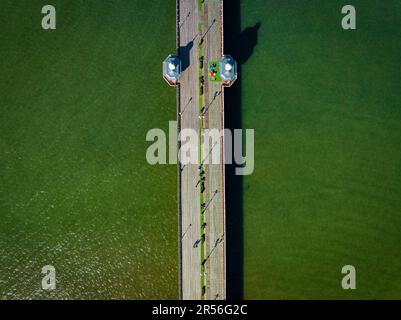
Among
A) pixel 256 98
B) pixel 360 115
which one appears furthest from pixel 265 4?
pixel 360 115

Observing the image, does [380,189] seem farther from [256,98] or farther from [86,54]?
[86,54]

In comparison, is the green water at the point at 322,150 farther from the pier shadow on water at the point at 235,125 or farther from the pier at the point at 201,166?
the pier at the point at 201,166

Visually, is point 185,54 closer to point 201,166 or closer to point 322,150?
point 201,166

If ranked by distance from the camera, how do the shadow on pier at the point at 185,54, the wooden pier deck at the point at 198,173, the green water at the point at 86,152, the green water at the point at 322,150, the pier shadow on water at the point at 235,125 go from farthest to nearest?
1. the green water at the point at 322,150
2. the pier shadow on water at the point at 235,125
3. the green water at the point at 86,152
4. the shadow on pier at the point at 185,54
5. the wooden pier deck at the point at 198,173

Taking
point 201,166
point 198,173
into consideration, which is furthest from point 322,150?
point 198,173

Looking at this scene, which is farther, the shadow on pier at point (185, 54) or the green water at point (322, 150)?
the green water at point (322, 150)

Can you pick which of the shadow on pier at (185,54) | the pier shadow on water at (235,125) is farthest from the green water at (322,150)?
the shadow on pier at (185,54)

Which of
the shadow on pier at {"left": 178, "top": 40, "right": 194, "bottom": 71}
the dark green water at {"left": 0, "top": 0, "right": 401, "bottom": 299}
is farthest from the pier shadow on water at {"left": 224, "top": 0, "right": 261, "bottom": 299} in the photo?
the shadow on pier at {"left": 178, "top": 40, "right": 194, "bottom": 71}
